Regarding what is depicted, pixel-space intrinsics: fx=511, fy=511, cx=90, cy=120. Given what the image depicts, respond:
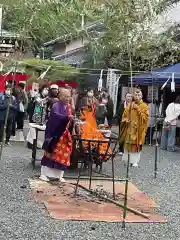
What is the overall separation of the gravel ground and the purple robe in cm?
50

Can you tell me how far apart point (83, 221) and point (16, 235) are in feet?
3.20

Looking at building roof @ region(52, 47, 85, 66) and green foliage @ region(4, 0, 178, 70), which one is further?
building roof @ region(52, 47, 85, 66)

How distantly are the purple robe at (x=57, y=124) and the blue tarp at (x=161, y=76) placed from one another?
20.3ft

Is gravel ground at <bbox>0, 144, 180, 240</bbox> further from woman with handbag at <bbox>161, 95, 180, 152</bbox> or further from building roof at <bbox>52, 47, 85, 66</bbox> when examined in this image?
building roof at <bbox>52, 47, 85, 66</bbox>

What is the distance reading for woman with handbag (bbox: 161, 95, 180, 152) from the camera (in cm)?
1382

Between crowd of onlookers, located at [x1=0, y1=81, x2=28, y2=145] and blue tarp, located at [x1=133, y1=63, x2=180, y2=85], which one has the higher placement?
blue tarp, located at [x1=133, y1=63, x2=180, y2=85]

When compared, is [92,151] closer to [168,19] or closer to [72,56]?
[168,19]

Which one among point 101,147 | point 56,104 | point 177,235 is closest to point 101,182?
point 101,147

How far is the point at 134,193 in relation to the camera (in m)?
7.56

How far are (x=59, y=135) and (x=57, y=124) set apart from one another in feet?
0.58

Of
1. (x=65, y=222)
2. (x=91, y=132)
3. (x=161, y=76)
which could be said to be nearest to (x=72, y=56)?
(x=161, y=76)

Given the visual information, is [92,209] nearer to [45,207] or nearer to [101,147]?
[45,207]

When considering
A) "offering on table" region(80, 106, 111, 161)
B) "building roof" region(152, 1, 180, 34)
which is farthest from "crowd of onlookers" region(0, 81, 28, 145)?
"building roof" region(152, 1, 180, 34)

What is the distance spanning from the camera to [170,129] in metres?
13.9
